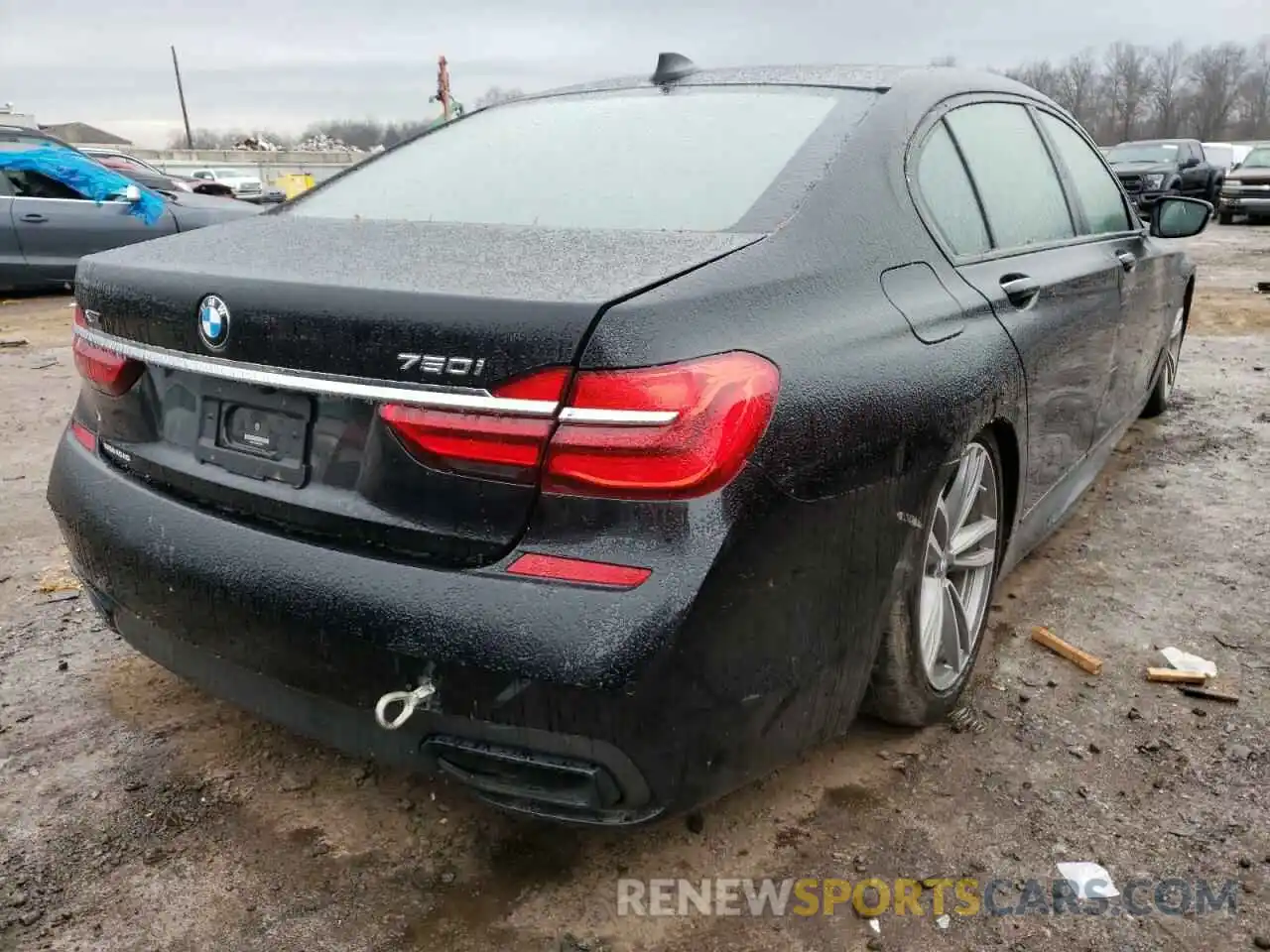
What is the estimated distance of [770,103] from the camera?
243 cm

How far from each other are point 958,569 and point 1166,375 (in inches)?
138

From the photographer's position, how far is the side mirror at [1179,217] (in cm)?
414

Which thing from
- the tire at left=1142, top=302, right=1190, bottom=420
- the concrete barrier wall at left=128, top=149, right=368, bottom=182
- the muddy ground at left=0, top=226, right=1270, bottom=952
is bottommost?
the concrete barrier wall at left=128, top=149, right=368, bottom=182

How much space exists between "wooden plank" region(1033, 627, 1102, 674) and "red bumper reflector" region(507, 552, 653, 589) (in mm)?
1856

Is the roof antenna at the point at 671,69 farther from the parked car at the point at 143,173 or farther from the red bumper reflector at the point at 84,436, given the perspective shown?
the parked car at the point at 143,173

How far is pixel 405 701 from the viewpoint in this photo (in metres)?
1.67

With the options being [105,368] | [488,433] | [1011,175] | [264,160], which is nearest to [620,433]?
[488,433]

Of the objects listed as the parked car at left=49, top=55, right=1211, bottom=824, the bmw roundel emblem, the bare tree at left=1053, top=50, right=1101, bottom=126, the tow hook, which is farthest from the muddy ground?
the bare tree at left=1053, top=50, right=1101, bottom=126

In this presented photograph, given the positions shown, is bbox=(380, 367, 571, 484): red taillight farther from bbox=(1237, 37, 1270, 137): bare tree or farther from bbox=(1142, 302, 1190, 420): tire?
bbox=(1237, 37, 1270, 137): bare tree

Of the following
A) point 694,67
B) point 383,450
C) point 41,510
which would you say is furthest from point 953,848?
point 41,510

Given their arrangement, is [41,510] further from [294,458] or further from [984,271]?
[984,271]

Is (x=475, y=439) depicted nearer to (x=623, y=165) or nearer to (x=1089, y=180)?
(x=623, y=165)

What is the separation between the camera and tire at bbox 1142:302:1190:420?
5090mm

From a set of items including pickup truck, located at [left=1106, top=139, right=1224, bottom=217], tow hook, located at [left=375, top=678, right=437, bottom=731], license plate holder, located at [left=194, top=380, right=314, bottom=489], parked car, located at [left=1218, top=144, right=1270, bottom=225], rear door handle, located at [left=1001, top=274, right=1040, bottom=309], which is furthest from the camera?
parked car, located at [left=1218, top=144, right=1270, bottom=225]
